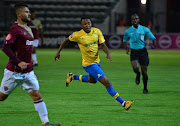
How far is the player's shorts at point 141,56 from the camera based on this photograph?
1080 centimetres

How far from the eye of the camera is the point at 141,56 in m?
10.9

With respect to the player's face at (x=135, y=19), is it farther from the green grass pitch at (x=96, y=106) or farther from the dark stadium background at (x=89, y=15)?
the dark stadium background at (x=89, y=15)

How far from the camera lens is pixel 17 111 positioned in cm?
806

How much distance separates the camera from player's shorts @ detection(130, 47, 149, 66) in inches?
425

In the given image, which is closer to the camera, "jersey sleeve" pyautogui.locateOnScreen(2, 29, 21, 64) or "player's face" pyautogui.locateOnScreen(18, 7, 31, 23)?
"jersey sleeve" pyautogui.locateOnScreen(2, 29, 21, 64)

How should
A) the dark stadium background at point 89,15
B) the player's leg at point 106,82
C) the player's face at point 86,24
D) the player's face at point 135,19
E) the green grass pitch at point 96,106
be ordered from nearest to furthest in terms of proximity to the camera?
the green grass pitch at point 96,106 < the player's leg at point 106,82 < the player's face at point 86,24 < the player's face at point 135,19 < the dark stadium background at point 89,15

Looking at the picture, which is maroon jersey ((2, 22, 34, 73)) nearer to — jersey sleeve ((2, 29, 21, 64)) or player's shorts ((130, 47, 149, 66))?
jersey sleeve ((2, 29, 21, 64))

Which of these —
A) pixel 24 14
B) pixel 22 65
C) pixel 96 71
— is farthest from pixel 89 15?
pixel 22 65

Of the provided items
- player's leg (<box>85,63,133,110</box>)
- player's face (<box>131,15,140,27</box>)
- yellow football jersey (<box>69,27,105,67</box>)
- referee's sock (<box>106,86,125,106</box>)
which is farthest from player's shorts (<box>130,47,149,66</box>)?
referee's sock (<box>106,86,125,106</box>)

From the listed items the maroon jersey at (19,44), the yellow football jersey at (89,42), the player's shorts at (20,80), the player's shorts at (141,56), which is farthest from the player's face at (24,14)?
the player's shorts at (141,56)

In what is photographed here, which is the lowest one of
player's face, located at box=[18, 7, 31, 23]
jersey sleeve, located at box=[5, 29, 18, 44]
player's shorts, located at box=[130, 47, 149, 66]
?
player's shorts, located at box=[130, 47, 149, 66]

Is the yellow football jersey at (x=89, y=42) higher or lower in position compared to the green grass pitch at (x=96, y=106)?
higher

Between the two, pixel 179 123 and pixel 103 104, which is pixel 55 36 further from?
pixel 179 123

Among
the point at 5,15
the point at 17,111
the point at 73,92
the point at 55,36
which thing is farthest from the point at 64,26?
the point at 17,111
